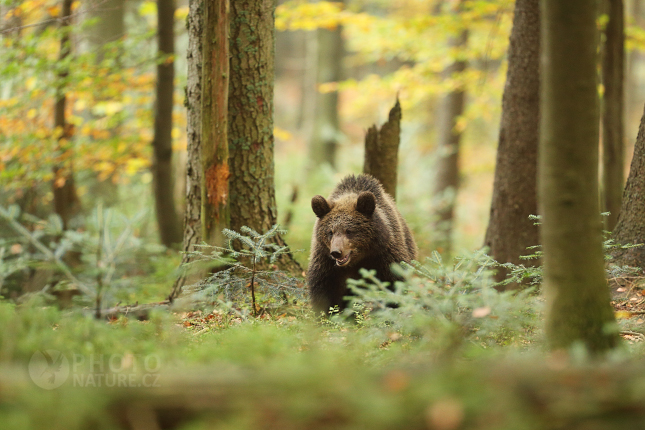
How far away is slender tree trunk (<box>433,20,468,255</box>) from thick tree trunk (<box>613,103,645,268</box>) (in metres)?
7.95

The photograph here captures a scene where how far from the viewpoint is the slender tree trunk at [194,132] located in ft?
19.4

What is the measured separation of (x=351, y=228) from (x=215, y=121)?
6.80 ft

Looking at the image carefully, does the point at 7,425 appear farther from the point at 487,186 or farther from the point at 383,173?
the point at 487,186

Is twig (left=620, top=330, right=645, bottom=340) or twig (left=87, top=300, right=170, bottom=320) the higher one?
twig (left=620, top=330, right=645, bottom=340)

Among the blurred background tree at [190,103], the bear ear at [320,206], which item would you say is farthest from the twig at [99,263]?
the bear ear at [320,206]

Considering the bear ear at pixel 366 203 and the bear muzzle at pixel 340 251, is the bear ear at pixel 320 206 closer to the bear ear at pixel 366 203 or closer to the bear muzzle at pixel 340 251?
the bear ear at pixel 366 203

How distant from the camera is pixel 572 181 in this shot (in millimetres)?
3135

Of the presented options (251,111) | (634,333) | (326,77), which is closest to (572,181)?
(634,333)

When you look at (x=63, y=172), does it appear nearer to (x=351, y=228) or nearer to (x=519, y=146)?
(x=351, y=228)

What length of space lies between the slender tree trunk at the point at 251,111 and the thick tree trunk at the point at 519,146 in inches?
142

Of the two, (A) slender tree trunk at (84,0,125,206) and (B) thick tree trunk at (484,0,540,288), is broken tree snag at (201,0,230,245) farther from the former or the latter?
(A) slender tree trunk at (84,0,125,206)

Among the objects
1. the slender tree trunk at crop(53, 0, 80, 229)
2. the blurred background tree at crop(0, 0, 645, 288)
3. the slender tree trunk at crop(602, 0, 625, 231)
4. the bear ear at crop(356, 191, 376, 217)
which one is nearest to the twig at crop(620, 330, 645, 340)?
the bear ear at crop(356, 191, 376, 217)

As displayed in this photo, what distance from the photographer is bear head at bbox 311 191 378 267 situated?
6072mm

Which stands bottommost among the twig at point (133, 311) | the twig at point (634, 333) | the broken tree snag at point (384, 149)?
the twig at point (133, 311)
